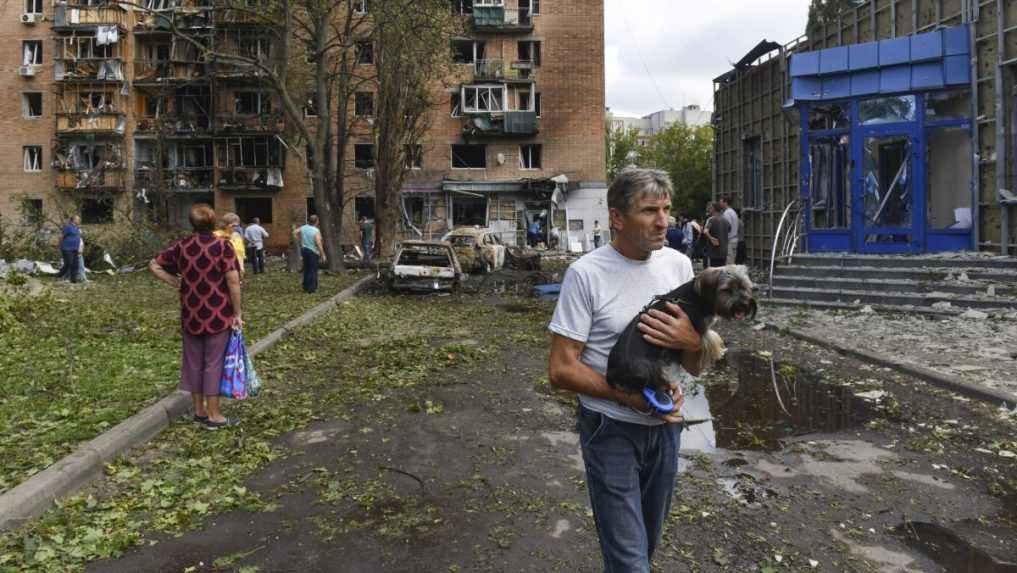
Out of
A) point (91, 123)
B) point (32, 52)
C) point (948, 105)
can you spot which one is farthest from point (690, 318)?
point (32, 52)

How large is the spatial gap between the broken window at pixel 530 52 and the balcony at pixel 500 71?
1.66 feet

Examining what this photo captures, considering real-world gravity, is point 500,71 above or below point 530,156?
above

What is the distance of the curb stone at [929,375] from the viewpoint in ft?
24.2

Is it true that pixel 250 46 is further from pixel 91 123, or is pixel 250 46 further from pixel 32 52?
pixel 32 52

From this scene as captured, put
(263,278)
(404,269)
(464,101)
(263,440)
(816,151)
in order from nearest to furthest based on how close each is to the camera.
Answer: (263,440) → (816,151) → (404,269) → (263,278) → (464,101)

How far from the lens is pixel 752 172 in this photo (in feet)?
77.2

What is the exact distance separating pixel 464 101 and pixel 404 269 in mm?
25133

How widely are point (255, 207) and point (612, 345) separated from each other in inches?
1822

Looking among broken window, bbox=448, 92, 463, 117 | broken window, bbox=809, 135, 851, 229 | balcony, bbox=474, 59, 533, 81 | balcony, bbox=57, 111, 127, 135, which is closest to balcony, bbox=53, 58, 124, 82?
balcony, bbox=57, 111, 127, 135

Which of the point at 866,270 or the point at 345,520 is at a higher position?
the point at 866,270

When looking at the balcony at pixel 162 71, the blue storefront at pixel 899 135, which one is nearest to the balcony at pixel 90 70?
the balcony at pixel 162 71

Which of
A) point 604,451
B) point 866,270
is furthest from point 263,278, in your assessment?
point 604,451

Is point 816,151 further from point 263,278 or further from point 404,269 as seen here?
point 263,278

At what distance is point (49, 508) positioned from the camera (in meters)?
4.79
